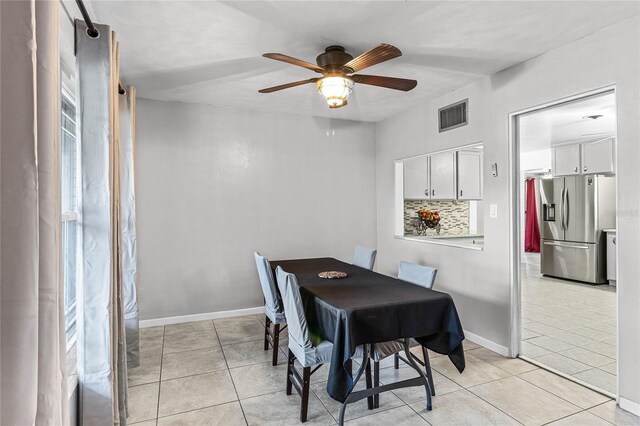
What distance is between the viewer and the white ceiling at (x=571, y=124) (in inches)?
171

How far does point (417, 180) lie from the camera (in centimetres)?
520

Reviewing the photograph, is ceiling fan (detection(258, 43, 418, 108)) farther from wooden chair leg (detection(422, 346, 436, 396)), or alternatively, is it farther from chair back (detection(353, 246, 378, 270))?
wooden chair leg (detection(422, 346, 436, 396))

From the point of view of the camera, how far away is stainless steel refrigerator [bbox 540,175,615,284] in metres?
6.07

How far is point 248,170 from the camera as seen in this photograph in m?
4.62

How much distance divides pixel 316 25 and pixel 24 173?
216 centimetres

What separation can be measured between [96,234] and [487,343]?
11.3 feet

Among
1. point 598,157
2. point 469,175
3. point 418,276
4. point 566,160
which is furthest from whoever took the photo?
point 566,160

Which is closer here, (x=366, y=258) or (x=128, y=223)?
(x=128, y=223)

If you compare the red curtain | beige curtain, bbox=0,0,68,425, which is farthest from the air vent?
the red curtain

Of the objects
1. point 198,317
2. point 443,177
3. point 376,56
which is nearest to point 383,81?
point 376,56

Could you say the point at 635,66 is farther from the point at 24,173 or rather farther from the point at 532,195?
the point at 532,195

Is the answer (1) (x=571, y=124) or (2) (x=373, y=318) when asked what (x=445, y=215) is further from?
(2) (x=373, y=318)

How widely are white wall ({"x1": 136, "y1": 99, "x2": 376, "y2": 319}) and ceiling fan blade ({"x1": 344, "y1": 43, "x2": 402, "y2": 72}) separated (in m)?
2.38

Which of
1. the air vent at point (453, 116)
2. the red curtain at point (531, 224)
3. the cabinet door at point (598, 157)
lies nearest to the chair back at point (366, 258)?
the air vent at point (453, 116)
